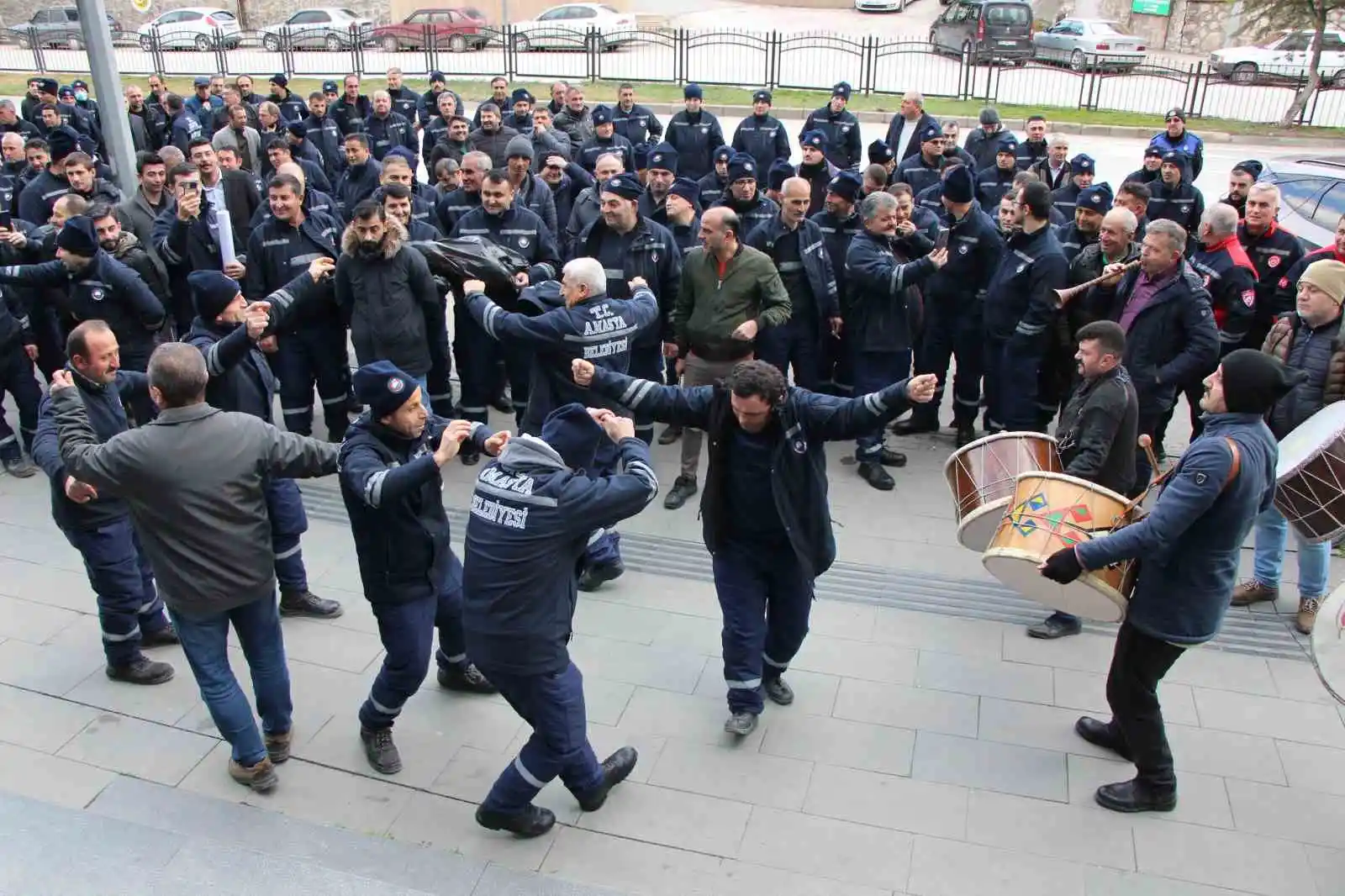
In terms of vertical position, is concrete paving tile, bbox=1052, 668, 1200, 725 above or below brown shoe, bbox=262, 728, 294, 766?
below

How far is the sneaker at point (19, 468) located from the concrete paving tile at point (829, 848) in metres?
6.04

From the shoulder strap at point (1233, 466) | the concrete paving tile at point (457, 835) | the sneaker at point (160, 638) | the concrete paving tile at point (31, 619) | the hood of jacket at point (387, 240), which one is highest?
the hood of jacket at point (387, 240)

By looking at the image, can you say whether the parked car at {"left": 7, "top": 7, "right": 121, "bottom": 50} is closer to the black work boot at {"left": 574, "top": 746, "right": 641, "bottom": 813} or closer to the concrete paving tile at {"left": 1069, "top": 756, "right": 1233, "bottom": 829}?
the black work boot at {"left": 574, "top": 746, "right": 641, "bottom": 813}

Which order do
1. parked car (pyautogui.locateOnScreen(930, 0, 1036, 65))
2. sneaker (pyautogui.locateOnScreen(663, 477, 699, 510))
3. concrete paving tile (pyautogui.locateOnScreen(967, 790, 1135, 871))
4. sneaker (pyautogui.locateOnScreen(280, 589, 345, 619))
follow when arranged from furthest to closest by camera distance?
parked car (pyautogui.locateOnScreen(930, 0, 1036, 65)) → sneaker (pyautogui.locateOnScreen(663, 477, 699, 510)) → sneaker (pyautogui.locateOnScreen(280, 589, 345, 619)) → concrete paving tile (pyautogui.locateOnScreen(967, 790, 1135, 871))

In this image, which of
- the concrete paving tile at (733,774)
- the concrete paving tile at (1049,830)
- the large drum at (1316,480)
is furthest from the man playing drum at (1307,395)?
the concrete paving tile at (733,774)

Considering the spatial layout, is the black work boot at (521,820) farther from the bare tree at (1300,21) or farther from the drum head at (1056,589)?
the bare tree at (1300,21)

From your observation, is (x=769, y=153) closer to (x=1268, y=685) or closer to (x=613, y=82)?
(x=1268, y=685)

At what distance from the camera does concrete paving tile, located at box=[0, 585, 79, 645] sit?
581 cm

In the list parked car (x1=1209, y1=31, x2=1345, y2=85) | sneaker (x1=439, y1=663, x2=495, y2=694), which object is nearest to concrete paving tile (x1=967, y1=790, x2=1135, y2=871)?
sneaker (x1=439, y1=663, x2=495, y2=694)

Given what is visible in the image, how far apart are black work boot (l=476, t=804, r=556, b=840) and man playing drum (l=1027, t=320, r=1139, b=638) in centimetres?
286

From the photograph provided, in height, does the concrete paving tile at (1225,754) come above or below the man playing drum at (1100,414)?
below

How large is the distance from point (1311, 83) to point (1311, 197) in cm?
1497

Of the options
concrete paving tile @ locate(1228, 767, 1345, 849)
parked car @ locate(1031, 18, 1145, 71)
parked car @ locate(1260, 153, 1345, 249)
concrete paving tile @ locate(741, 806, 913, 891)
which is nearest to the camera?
concrete paving tile @ locate(741, 806, 913, 891)

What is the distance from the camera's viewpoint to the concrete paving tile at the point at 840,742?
4820 mm
